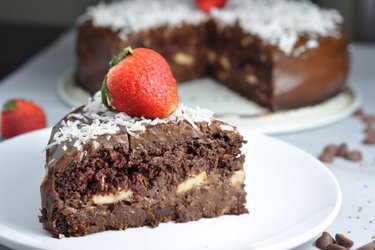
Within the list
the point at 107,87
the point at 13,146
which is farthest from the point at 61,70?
the point at 107,87

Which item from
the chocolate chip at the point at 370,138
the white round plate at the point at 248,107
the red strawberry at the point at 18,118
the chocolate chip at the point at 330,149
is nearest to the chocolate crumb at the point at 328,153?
the chocolate chip at the point at 330,149

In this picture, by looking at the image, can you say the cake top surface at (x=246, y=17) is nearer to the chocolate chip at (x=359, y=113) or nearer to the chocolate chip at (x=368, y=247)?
the chocolate chip at (x=359, y=113)

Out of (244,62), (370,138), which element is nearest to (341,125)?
(370,138)

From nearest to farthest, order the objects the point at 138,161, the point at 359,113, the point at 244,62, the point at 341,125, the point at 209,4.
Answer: the point at 138,161 < the point at 341,125 < the point at 359,113 < the point at 244,62 < the point at 209,4

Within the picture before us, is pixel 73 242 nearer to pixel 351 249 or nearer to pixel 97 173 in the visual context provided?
pixel 97 173

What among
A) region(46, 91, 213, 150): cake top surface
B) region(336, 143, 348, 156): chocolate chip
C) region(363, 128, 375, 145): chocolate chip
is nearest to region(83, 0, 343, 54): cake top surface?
region(363, 128, 375, 145): chocolate chip

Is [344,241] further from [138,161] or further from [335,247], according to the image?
[138,161]

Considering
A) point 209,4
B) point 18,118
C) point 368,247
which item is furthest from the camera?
point 209,4
